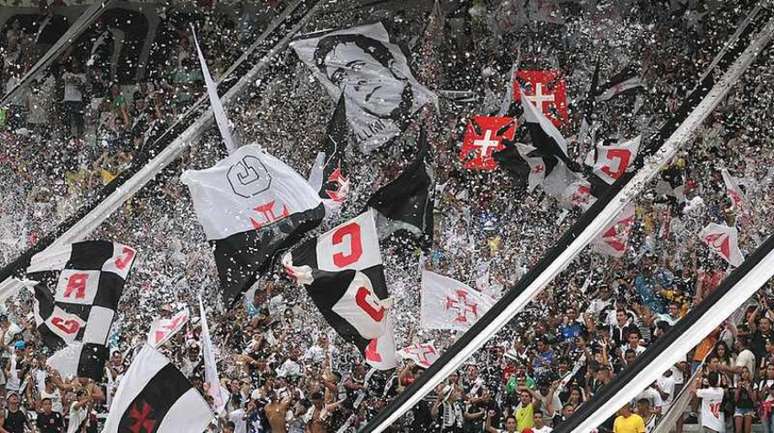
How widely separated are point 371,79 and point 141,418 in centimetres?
816

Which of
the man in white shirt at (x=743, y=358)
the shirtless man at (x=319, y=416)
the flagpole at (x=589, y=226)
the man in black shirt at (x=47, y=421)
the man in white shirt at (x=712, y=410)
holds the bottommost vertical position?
the man in white shirt at (x=712, y=410)

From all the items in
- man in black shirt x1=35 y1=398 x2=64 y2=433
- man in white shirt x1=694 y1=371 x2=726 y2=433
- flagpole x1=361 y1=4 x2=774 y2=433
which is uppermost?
flagpole x1=361 y1=4 x2=774 y2=433

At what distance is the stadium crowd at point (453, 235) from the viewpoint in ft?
48.4

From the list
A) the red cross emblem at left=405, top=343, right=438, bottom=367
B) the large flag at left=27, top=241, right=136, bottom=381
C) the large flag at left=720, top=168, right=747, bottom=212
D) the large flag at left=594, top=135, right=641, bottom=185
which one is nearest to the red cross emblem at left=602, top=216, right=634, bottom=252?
the large flag at left=594, top=135, right=641, bottom=185

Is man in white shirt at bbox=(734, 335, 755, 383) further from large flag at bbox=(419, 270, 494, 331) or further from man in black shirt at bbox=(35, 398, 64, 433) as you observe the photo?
man in black shirt at bbox=(35, 398, 64, 433)

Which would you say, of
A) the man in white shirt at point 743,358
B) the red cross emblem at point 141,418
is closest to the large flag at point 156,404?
the red cross emblem at point 141,418

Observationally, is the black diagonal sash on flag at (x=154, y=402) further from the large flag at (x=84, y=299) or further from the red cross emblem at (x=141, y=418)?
the large flag at (x=84, y=299)

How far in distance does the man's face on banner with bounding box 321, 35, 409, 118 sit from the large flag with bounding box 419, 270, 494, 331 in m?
5.32

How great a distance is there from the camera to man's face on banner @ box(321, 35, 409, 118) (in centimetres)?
1883

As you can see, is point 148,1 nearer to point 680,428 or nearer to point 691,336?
point 680,428

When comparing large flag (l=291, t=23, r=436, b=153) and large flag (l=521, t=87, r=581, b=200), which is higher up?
large flag (l=291, t=23, r=436, b=153)

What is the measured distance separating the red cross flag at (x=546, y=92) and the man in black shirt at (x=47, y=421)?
794 centimetres

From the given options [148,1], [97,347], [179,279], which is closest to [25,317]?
[179,279]

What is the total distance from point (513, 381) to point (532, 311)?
217 centimetres
